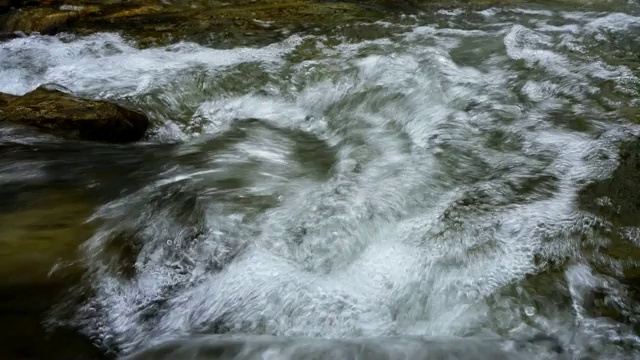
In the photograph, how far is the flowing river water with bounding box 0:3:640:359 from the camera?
2.67 metres

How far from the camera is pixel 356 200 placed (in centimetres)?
365

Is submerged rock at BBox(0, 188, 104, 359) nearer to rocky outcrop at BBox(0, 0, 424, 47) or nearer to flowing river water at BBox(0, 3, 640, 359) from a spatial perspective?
flowing river water at BBox(0, 3, 640, 359)

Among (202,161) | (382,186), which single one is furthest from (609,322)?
(202,161)

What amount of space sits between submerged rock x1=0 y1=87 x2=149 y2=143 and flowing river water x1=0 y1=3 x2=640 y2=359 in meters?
0.16

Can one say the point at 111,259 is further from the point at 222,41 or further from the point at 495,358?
the point at 222,41

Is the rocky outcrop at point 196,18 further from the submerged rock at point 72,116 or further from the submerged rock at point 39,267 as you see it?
the submerged rock at point 39,267

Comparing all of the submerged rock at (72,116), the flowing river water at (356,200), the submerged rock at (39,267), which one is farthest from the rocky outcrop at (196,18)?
the submerged rock at (39,267)

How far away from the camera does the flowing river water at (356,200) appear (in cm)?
267

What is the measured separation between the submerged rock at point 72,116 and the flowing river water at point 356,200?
0.51 feet

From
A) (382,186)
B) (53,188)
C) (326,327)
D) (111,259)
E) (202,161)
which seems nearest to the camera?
(326,327)

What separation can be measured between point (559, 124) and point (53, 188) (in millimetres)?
4024

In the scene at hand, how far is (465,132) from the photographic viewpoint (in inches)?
178

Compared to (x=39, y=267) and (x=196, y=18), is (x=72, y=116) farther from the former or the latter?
(x=196, y=18)

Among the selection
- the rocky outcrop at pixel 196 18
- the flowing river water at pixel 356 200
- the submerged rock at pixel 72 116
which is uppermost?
the rocky outcrop at pixel 196 18
